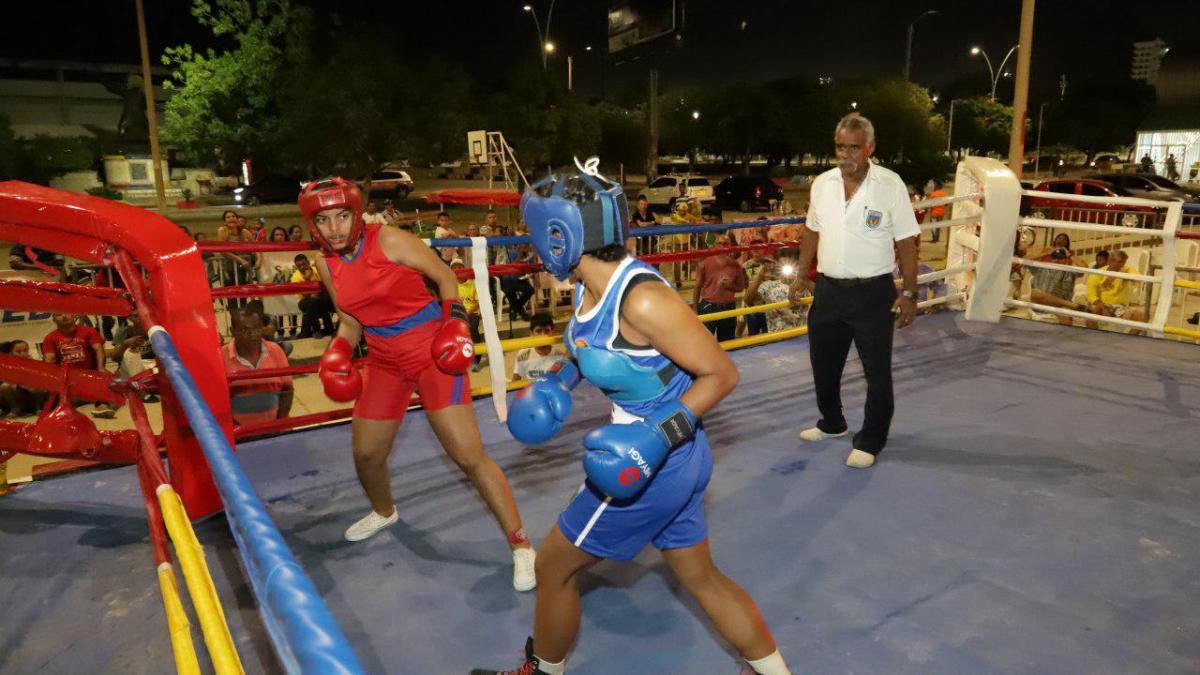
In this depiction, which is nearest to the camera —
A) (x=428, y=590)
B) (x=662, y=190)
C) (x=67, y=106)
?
(x=428, y=590)

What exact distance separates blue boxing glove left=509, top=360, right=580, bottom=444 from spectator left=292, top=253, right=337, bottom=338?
23.7 feet

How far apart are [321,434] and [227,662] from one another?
3633 mm

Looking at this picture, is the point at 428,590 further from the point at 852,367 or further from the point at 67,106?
the point at 67,106

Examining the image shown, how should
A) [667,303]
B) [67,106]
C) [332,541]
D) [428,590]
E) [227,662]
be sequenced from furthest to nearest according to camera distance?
[67,106]
[332,541]
[428,590]
[667,303]
[227,662]

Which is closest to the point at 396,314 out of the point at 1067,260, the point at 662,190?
the point at 1067,260

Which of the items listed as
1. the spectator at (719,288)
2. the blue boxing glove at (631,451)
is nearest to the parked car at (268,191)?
the spectator at (719,288)

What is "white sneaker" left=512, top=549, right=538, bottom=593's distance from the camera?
3043 mm

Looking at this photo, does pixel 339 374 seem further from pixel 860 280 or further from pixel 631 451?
pixel 860 280

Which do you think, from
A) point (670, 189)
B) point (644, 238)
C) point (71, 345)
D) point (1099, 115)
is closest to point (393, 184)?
point (670, 189)

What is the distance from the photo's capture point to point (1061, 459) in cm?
421

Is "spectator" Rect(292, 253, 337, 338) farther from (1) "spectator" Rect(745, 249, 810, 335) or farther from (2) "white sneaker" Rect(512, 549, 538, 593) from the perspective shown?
(2) "white sneaker" Rect(512, 549, 538, 593)

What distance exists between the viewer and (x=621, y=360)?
2105 millimetres

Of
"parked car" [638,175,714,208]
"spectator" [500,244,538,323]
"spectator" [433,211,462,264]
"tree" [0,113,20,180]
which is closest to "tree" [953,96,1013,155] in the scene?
"parked car" [638,175,714,208]

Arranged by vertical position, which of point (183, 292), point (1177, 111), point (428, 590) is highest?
point (1177, 111)
